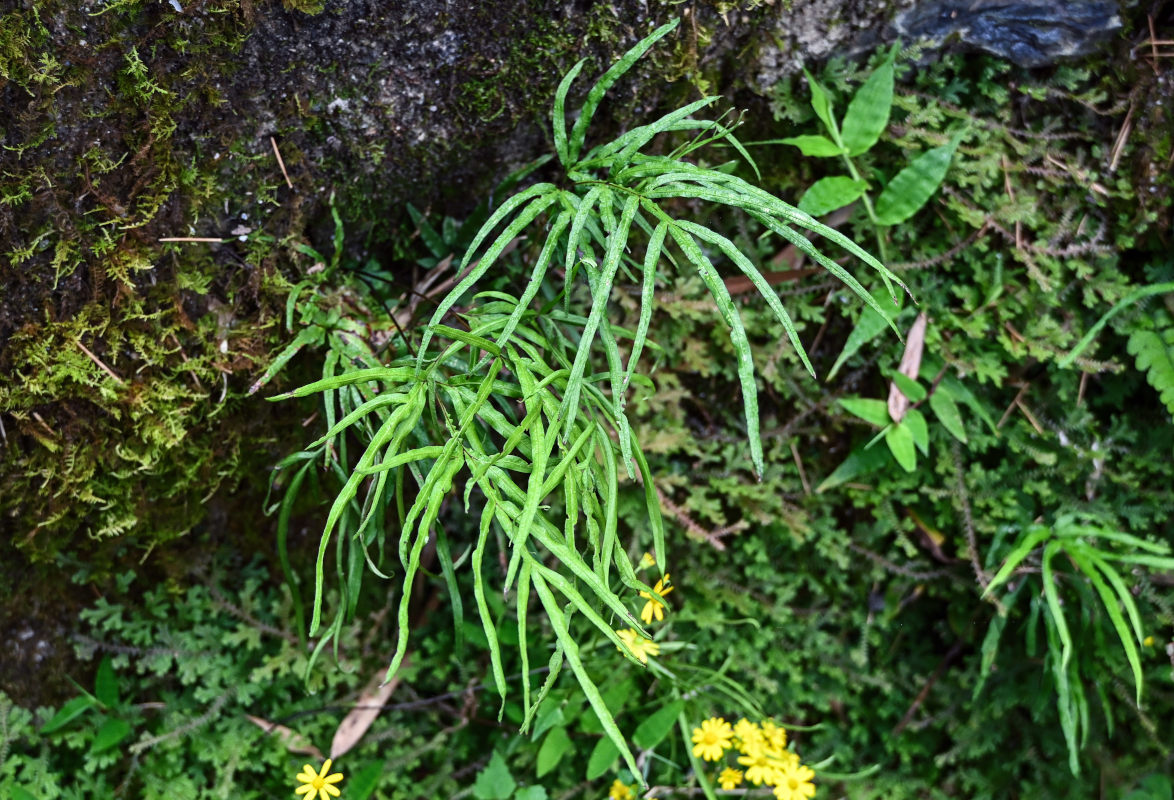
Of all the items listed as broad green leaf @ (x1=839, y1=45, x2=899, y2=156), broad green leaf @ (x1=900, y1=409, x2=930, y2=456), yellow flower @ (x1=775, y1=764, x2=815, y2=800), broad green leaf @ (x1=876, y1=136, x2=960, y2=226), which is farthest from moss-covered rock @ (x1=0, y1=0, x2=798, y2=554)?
yellow flower @ (x1=775, y1=764, x2=815, y2=800)

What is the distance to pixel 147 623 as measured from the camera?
6.48 feet

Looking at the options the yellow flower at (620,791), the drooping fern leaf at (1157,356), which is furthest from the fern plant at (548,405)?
the drooping fern leaf at (1157,356)

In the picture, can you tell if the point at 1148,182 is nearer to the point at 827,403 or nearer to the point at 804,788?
the point at 827,403

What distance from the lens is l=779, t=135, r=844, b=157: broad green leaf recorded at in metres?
1.87

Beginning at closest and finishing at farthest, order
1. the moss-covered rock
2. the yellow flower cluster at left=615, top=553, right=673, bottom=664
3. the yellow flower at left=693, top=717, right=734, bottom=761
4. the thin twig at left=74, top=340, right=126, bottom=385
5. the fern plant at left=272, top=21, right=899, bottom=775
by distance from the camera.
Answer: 1. the fern plant at left=272, top=21, right=899, bottom=775
2. the moss-covered rock
3. the thin twig at left=74, top=340, right=126, bottom=385
4. the yellow flower cluster at left=615, top=553, right=673, bottom=664
5. the yellow flower at left=693, top=717, right=734, bottom=761

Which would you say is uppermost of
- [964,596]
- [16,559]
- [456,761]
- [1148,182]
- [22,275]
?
[22,275]

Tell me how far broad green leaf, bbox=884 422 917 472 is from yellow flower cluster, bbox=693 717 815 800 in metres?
0.70

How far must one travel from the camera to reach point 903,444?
2055 millimetres

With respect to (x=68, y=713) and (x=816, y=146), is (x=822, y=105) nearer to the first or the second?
(x=816, y=146)

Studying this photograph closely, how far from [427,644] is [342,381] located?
107 centimetres

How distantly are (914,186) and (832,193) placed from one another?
201mm

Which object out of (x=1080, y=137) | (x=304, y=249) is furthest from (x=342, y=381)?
(x=1080, y=137)

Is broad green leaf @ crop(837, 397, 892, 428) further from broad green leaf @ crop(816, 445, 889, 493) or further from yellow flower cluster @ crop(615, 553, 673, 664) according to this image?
yellow flower cluster @ crop(615, 553, 673, 664)

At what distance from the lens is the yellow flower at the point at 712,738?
1.84 metres
